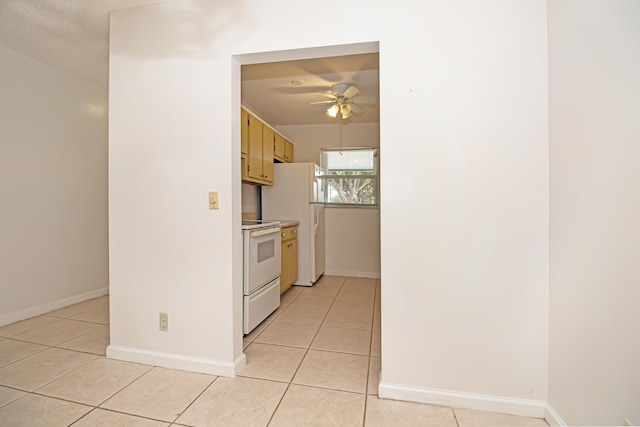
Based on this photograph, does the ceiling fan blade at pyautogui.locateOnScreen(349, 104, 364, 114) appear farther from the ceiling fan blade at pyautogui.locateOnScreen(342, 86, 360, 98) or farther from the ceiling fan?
the ceiling fan blade at pyautogui.locateOnScreen(342, 86, 360, 98)

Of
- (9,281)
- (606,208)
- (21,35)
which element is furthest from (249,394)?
(21,35)

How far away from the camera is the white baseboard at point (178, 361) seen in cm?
185

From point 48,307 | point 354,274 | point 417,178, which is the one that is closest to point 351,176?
point 354,274

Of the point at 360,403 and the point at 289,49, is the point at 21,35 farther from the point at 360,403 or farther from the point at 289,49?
the point at 360,403

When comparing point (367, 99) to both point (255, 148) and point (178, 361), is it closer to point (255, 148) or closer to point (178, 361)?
point (255, 148)

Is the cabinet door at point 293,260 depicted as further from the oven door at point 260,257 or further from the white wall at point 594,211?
the white wall at point 594,211

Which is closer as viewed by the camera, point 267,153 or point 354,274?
point 267,153

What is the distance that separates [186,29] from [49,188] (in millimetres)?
2389

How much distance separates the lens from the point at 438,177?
62.1 inches

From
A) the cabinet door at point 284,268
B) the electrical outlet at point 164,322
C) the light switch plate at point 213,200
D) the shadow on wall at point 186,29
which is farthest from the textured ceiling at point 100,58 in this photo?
the electrical outlet at point 164,322

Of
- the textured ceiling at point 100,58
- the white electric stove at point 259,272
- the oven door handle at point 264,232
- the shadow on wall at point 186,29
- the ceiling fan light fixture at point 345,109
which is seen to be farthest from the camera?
the ceiling fan light fixture at point 345,109

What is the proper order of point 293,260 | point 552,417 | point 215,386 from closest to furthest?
1. point 552,417
2. point 215,386
3. point 293,260

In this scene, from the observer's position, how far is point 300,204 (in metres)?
4.02

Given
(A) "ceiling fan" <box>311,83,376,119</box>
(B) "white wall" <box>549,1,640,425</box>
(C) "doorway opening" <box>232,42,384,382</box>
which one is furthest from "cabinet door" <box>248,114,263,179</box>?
(B) "white wall" <box>549,1,640,425</box>
